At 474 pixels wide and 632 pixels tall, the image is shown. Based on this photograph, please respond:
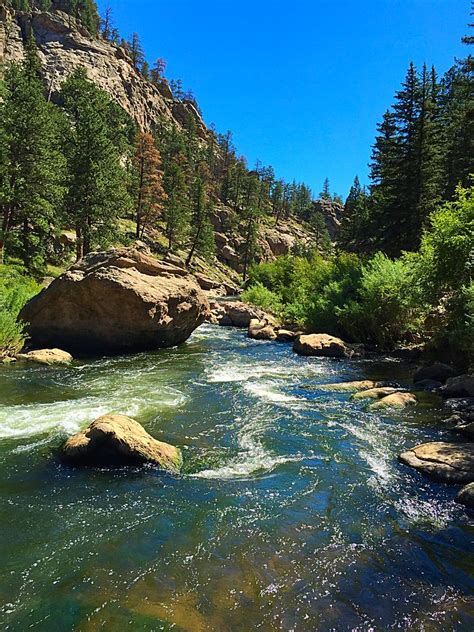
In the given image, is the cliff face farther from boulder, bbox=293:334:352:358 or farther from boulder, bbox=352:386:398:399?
boulder, bbox=352:386:398:399

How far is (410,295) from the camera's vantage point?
706 inches

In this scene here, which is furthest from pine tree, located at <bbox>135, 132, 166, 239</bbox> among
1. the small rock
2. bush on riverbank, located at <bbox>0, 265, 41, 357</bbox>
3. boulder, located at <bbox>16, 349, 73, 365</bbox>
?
the small rock

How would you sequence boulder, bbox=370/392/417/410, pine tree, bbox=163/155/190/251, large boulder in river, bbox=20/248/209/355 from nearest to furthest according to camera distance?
boulder, bbox=370/392/417/410
large boulder in river, bbox=20/248/209/355
pine tree, bbox=163/155/190/251

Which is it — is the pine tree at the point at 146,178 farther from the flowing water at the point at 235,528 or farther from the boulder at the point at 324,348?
the flowing water at the point at 235,528

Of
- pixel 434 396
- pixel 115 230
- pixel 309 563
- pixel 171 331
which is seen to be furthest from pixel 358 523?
pixel 115 230

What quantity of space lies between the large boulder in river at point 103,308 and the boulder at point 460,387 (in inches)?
446

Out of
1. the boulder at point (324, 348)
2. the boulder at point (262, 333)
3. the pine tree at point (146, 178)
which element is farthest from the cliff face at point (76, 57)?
the boulder at point (324, 348)

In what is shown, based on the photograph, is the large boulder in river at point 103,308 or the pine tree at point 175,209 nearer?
the large boulder in river at point 103,308

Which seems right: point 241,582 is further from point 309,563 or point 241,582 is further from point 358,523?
point 358,523

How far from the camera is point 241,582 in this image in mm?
4809

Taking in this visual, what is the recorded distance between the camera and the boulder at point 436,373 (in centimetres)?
1418

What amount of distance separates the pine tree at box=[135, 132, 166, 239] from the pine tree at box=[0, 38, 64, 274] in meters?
24.3

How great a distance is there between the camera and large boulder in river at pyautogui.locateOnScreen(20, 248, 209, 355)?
17.1 metres

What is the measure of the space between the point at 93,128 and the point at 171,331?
20599mm
